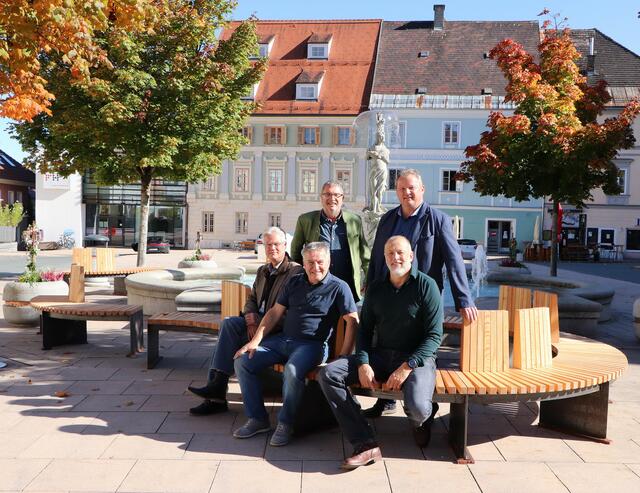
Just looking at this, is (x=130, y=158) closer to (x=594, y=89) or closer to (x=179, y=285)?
(x=179, y=285)

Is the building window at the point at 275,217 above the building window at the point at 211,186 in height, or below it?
below

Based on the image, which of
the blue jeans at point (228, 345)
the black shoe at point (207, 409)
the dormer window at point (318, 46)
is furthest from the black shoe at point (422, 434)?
the dormer window at point (318, 46)

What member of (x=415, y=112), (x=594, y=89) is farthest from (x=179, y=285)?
(x=415, y=112)

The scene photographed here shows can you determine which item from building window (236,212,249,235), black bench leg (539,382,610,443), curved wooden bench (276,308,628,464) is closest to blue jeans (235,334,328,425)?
curved wooden bench (276,308,628,464)

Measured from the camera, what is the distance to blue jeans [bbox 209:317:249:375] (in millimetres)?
5449

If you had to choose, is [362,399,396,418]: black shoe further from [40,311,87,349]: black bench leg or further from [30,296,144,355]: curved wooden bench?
[40,311,87,349]: black bench leg

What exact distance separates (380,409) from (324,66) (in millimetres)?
37361

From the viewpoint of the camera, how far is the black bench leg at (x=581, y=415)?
4.93 m

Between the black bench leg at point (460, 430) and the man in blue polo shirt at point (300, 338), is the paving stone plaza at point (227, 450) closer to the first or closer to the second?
the black bench leg at point (460, 430)

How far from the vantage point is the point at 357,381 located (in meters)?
4.62

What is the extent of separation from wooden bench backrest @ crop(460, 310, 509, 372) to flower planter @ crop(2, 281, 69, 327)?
7044mm

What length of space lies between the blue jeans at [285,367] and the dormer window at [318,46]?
3805 centimetres

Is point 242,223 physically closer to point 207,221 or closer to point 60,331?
point 207,221

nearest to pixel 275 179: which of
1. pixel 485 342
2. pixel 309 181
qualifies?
pixel 309 181
